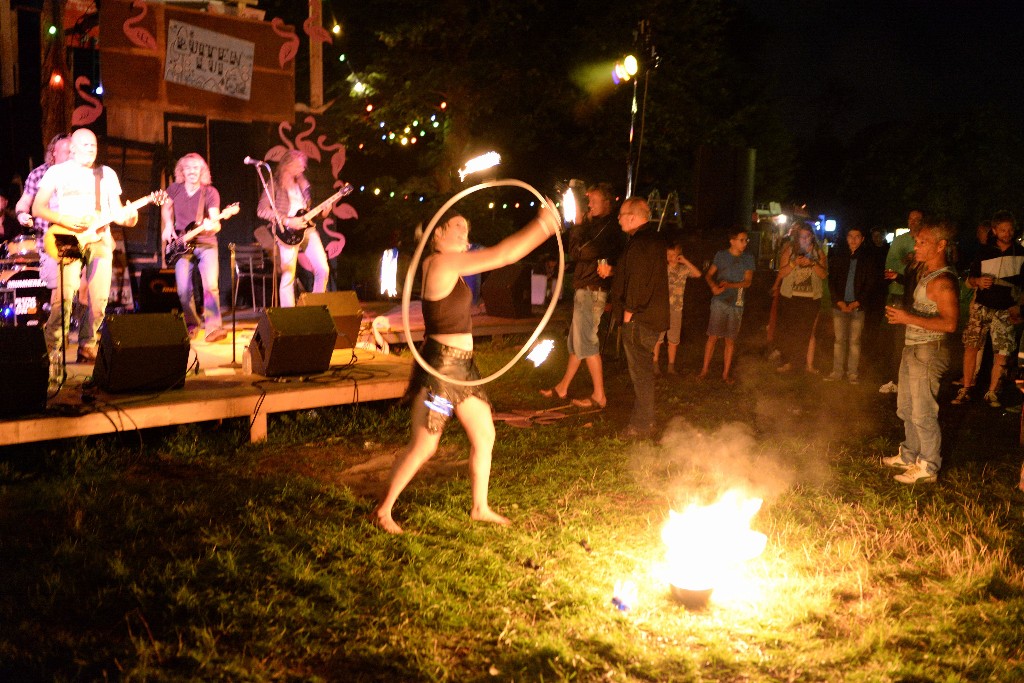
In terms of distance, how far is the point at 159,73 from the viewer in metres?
11.9

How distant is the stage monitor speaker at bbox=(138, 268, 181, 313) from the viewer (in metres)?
11.1

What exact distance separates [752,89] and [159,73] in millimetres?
36870

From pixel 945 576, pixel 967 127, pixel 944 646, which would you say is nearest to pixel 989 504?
pixel 945 576

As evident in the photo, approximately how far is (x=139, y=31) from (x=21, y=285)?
155 inches

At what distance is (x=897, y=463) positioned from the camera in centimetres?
682

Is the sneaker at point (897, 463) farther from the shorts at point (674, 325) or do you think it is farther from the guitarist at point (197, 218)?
the guitarist at point (197, 218)

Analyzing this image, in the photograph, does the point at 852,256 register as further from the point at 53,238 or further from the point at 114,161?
the point at 114,161

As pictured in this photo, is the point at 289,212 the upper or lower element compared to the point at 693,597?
upper

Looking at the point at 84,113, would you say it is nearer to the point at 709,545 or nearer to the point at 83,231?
the point at 83,231

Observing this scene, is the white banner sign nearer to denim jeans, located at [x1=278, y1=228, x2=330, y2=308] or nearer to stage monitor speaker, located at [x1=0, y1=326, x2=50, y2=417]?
denim jeans, located at [x1=278, y1=228, x2=330, y2=308]

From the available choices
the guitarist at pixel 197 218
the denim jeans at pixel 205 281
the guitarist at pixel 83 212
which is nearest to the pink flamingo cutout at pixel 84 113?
the guitarist at pixel 197 218

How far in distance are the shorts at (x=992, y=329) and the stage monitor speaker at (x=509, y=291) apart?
20.4ft

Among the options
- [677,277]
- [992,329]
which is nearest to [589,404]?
[677,277]

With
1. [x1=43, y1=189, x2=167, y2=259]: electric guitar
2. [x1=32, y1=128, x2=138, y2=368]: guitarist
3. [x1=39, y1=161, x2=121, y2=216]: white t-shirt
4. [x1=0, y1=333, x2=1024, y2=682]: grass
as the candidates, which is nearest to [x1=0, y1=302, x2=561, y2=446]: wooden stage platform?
[x1=0, y1=333, x2=1024, y2=682]: grass
